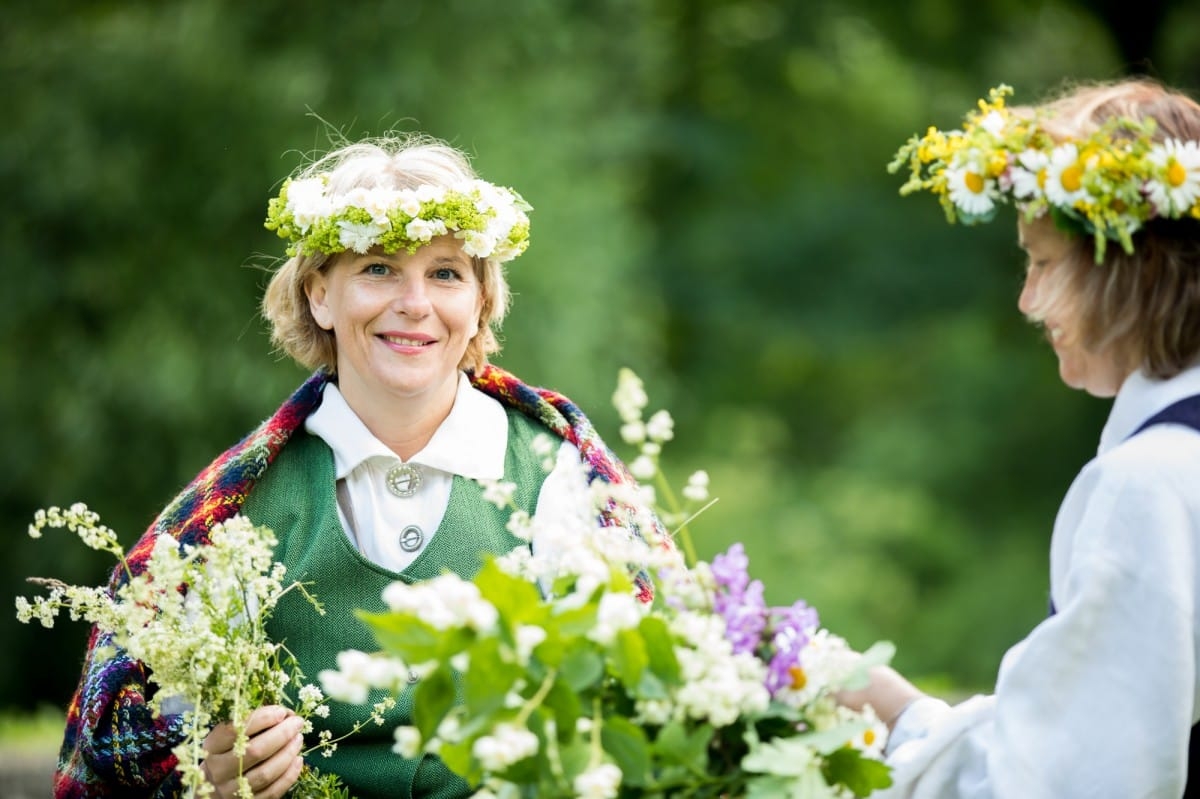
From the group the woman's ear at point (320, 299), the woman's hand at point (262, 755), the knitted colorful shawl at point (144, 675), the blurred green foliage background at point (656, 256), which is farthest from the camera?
the blurred green foliage background at point (656, 256)

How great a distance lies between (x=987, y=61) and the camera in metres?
15.0

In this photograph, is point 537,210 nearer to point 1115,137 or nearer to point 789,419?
point 789,419

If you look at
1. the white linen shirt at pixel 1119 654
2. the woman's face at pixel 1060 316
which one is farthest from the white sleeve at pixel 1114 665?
the woman's face at pixel 1060 316

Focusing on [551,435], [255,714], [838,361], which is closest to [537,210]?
[838,361]

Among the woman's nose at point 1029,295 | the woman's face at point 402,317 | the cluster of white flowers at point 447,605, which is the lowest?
the cluster of white flowers at point 447,605

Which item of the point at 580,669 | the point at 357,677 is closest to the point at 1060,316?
the point at 580,669

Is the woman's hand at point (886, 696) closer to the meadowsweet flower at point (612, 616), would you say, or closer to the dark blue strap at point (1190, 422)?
the dark blue strap at point (1190, 422)

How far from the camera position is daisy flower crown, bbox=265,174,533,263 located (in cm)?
357

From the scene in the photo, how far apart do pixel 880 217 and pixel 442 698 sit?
13491 millimetres

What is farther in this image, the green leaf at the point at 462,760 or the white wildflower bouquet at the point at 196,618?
the white wildflower bouquet at the point at 196,618

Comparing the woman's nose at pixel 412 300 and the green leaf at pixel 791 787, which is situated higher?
the woman's nose at pixel 412 300

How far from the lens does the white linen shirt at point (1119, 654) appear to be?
8.28 feet

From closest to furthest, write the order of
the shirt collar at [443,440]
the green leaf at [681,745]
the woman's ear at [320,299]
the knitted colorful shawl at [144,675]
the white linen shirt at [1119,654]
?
the green leaf at [681,745], the white linen shirt at [1119,654], the knitted colorful shawl at [144,675], the shirt collar at [443,440], the woman's ear at [320,299]

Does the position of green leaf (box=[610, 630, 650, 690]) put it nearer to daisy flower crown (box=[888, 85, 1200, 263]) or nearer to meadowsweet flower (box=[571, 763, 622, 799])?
meadowsweet flower (box=[571, 763, 622, 799])
